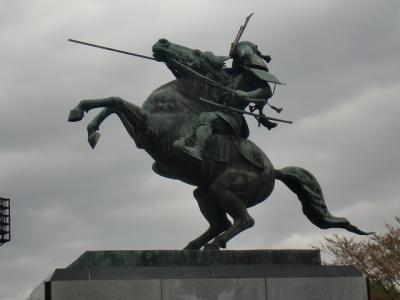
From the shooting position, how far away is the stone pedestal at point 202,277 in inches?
465

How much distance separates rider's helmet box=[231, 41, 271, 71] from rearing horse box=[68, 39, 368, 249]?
0.34m

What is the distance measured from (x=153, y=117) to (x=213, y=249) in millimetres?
2045

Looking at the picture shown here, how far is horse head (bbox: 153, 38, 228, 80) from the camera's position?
14.5 metres

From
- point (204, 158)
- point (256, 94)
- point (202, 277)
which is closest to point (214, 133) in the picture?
point (204, 158)

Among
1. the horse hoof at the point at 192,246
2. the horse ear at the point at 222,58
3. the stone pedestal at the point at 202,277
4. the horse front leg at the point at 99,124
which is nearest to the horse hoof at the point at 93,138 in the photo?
the horse front leg at the point at 99,124

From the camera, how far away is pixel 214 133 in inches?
549

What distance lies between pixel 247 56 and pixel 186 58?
90cm

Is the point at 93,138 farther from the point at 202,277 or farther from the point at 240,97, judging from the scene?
the point at 202,277

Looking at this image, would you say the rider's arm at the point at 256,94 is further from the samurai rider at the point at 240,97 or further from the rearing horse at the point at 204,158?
the rearing horse at the point at 204,158

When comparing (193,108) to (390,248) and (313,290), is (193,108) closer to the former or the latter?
(313,290)

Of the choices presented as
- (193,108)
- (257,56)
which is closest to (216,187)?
(193,108)

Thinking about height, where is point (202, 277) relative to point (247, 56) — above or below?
below

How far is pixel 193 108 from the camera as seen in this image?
1421 centimetres

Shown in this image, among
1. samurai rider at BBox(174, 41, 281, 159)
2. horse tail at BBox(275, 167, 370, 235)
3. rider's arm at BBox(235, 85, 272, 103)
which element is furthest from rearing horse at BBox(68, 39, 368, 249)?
rider's arm at BBox(235, 85, 272, 103)
